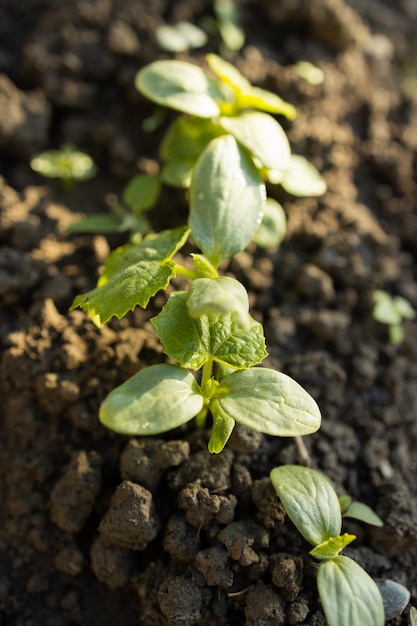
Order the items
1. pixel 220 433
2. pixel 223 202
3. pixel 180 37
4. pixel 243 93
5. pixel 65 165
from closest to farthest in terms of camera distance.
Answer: pixel 220 433 < pixel 223 202 < pixel 243 93 < pixel 65 165 < pixel 180 37

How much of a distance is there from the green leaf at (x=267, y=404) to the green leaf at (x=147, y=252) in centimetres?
36

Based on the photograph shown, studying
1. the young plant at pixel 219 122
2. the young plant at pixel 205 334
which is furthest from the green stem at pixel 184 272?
the young plant at pixel 219 122

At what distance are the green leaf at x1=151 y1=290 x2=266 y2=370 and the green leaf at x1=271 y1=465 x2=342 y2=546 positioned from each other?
30 centimetres

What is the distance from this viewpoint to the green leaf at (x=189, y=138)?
190cm

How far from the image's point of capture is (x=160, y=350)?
5.24 feet

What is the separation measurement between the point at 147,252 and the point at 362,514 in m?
0.86

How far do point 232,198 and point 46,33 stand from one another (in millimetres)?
1217

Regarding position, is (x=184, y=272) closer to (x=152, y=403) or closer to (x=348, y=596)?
(x=152, y=403)

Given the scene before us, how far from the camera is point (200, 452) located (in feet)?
4.88

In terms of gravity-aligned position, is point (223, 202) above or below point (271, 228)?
above

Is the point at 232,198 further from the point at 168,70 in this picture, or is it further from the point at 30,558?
the point at 30,558

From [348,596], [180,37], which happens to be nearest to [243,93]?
[180,37]

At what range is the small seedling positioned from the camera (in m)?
→ 2.01

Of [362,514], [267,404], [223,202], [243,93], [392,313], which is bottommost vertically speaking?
[362,514]
